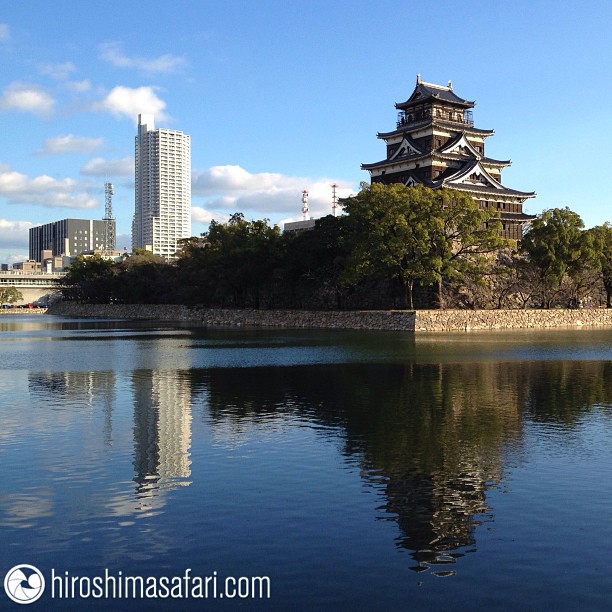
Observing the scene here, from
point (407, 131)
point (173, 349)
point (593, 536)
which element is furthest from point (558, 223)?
point (593, 536)

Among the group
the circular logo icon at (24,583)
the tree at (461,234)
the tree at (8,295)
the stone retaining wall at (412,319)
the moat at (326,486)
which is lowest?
the circular logo icon at (24,583)

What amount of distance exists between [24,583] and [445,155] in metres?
82.0

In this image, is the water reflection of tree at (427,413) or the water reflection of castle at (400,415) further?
the water reflection of castle at (400,415)

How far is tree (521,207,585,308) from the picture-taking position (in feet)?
251

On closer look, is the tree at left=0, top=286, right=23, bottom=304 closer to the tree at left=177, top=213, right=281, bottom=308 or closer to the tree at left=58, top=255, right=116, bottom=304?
the tree at left=58, top=255, right=116, bottom=304

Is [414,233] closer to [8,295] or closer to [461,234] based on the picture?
[461,234]

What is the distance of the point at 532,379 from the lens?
100.0 feet

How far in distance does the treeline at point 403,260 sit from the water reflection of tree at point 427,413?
30526mm

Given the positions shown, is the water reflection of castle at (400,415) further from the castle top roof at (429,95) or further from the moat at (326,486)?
the castle top roof at (429,95)

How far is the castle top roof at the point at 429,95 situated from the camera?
90.1m

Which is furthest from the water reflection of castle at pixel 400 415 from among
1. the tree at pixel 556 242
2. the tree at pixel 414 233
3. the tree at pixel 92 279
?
the tree at pixel 92 279

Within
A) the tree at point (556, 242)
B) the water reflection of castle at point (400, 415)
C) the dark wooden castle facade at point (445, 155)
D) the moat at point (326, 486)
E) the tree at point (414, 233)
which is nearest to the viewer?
the moat at point (326, 486)

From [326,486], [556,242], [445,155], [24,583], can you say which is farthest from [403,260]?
[24,583]

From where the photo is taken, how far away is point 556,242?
252 feet
